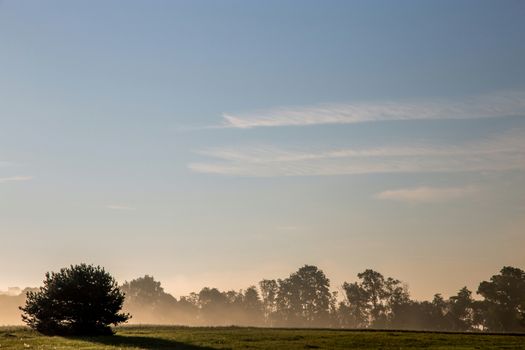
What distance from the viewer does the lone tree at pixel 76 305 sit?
62.3 meters

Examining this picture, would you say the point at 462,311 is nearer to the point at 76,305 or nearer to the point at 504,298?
the point at 504,298

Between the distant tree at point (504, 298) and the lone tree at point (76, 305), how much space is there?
12204cm

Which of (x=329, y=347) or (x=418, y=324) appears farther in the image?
(x=418, y=324)

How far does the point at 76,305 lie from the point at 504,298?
430 ft

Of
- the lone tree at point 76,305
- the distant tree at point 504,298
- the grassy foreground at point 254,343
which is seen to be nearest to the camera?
the grassy foreground at point 254,343

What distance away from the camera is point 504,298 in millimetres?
160500

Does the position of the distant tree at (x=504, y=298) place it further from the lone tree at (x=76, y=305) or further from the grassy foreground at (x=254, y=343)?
the lone tree at (x=76, y=305)

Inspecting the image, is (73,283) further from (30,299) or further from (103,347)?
(103,347)

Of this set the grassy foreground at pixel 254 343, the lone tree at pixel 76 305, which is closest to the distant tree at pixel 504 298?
the grassy foreground at pixel 254 343

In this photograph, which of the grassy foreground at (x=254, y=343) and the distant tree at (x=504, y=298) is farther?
the distant tree at (x=504, y=298)

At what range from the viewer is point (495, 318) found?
156250mm

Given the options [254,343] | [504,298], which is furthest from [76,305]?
[504,298]

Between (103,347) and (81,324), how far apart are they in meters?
21.2

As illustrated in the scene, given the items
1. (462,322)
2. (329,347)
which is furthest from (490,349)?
(462,322)
